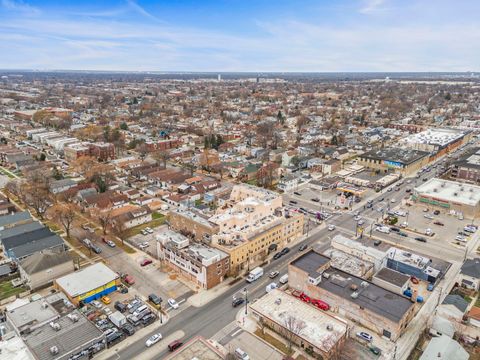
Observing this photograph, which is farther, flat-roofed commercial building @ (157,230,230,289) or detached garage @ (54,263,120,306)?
flat-roofed commercial building @ (157,230,230,289)

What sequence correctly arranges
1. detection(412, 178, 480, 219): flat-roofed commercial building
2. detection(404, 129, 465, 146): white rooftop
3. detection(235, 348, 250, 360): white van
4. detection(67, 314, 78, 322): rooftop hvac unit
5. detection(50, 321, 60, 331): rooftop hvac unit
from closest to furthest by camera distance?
detection(235, 348, 250, 360): white van, detection(50, 321, 60, 331): rooftop hvac unit, detection(67, 314, 78, 322): rooftop hvac unit, detection(412, 178, 480, 219): flat-roofed commercial building, detection(404, 129, 465, 146): white rooftop

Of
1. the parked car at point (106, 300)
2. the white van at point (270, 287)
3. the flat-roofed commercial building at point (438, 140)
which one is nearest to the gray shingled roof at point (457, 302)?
the white van at point (270, 287)

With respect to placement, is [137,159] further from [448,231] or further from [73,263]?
[448,231]

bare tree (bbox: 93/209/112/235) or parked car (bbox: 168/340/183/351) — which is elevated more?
bare tree (bbox: 93/209/112/235)

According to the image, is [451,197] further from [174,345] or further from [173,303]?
[174,345]

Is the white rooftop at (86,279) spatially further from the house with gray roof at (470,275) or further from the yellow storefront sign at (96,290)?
the house with gray roof at (470,275)

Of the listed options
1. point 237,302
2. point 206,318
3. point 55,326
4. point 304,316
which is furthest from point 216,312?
point 55,326

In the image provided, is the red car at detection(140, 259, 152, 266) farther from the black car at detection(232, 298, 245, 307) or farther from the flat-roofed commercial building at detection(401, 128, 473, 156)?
the flat-roofed commercial building at detection(401, 128, 473, 156)

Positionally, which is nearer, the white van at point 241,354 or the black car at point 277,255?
the white van at point 241,354

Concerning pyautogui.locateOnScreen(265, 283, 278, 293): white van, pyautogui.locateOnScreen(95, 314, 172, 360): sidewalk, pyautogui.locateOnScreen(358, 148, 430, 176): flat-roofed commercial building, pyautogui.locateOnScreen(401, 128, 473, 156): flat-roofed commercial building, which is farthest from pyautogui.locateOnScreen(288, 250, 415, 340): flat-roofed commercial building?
pyautogui.locateOnScreen(401, 128, 473, 156): flat-roofed commercial building
